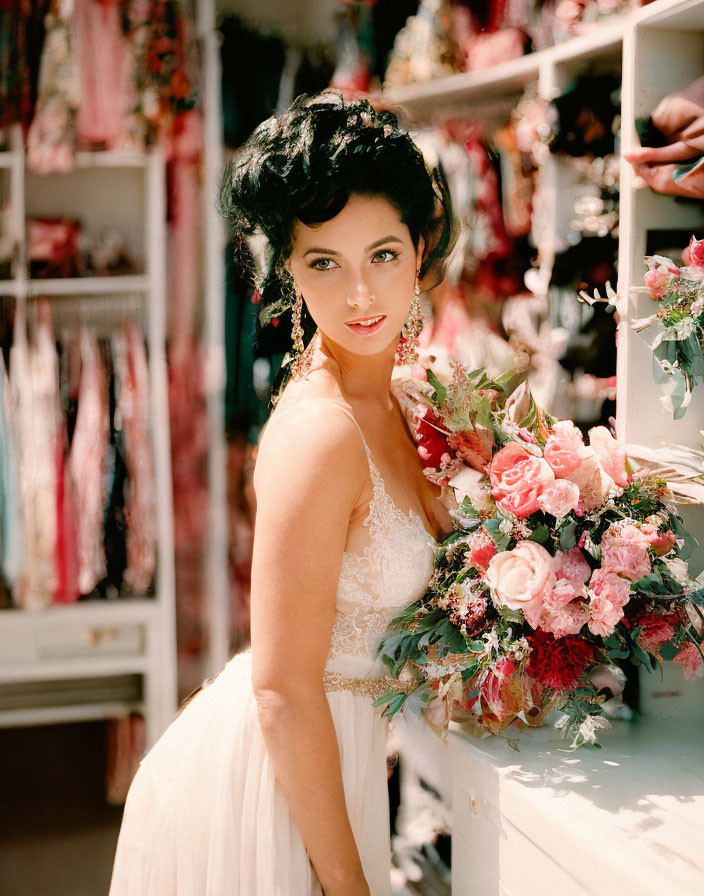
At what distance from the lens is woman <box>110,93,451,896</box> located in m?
1.24

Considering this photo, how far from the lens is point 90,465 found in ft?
9.20

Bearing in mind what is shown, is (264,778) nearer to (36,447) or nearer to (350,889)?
(350,889)

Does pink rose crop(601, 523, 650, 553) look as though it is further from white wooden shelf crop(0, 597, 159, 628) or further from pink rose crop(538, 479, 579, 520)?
white wooden shelf crop(0, 597, 159, 628)

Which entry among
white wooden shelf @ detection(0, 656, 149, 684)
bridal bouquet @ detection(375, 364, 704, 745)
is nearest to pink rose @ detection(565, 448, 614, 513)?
bridal bouquet @ detection(375, 364, 704, 745)

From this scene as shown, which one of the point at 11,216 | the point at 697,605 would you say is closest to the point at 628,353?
the point at 697,605

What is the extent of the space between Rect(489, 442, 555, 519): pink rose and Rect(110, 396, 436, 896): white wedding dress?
17 centimetres

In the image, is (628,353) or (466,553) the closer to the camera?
(466,553)

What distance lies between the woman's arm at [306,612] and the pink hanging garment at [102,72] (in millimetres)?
1944

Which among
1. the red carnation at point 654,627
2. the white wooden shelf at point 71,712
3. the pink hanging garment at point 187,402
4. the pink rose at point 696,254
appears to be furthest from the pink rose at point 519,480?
the white wooden shelf at point 71,712

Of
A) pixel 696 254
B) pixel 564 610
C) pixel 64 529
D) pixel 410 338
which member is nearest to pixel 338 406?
pixel 410 338

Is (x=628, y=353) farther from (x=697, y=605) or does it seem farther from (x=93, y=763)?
(x=93, y=763)

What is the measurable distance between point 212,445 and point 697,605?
1.98 metres

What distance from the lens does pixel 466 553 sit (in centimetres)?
129

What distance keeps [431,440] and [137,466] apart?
1.68 metres
